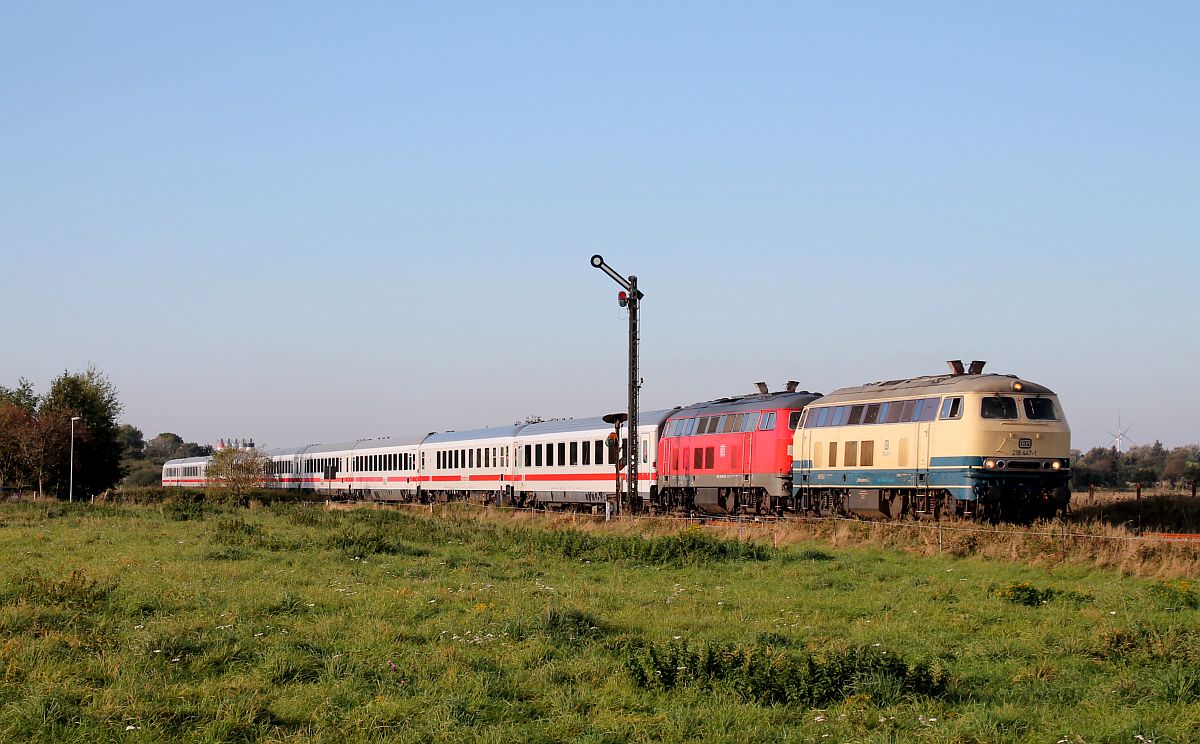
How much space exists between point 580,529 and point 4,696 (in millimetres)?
25114

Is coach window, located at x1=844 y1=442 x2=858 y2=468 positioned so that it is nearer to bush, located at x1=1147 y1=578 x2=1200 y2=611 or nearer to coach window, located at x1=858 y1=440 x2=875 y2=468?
coach window, located at x1=858 y1=440 x2=875 y2=468

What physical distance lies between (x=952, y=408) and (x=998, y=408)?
46.7 inches

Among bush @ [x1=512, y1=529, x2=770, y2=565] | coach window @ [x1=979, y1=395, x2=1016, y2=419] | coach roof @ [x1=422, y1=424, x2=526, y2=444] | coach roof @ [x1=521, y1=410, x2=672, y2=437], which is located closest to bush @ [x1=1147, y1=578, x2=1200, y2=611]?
bush @ [x1=512, y1=529, x2=770, y2=565]

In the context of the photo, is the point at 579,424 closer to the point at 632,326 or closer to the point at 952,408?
the point at 632,326

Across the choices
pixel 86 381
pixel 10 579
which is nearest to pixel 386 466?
pixel 86 381

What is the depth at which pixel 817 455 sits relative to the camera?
3550 centimetres

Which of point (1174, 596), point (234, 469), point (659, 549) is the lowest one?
point (1174, 596)

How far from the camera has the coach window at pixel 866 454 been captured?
108 ft

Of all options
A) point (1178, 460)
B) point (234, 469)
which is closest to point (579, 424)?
point (234, 469)

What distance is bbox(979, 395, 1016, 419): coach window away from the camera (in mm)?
29141

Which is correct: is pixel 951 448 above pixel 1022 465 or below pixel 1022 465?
above

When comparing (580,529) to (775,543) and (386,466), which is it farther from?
(386,466)

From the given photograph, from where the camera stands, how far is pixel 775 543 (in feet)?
95.7

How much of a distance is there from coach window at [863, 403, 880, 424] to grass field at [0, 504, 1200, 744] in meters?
9.32
